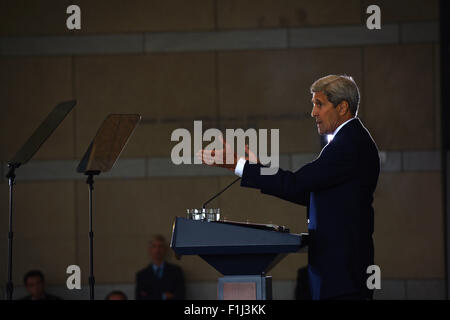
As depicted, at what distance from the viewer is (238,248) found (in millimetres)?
3117

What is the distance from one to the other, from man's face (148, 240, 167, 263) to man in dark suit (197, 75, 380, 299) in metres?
4.28

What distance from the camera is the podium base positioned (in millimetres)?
3170

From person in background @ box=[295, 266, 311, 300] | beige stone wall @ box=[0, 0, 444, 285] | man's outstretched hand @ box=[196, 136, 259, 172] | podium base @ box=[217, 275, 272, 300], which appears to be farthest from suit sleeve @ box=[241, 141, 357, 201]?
beige stone wall @ box=[0, 0, 444, 285]

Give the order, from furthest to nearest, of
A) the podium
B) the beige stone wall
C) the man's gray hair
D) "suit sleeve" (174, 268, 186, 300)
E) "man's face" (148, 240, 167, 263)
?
the beige stone wall < "man's face" (148, 240, 167, 263) < "suit sleeve" (174, 268, 186, 300) < the man's gray hair < the podium

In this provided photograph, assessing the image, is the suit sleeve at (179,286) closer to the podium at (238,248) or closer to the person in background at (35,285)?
the person in background at (35,285)

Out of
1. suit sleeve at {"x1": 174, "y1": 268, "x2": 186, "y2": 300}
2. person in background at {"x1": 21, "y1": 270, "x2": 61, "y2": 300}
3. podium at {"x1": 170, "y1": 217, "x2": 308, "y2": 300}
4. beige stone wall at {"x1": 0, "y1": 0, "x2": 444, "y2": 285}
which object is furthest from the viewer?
beige stone wall at {"x1": 0, "y1": 0, "x2": 444, "y2": 285}

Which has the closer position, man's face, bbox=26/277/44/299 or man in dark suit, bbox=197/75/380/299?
man in dark suit, bbox=197/75/380/299

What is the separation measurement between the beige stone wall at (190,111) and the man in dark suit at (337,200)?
173 inches

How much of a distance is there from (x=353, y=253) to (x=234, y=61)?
4.95m

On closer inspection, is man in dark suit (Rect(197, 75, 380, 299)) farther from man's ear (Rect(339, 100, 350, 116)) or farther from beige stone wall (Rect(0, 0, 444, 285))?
beige stone wall (Rect(0, 0, 444, 285))
